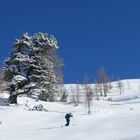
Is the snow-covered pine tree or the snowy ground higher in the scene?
the snow-covered pine tree

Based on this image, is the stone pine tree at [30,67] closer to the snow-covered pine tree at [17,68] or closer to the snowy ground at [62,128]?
the snow-covered pine tree at [17,68]

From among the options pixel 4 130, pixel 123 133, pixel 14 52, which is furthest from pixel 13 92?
pixel 123 133

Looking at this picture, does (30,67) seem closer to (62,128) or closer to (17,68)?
(17,68)

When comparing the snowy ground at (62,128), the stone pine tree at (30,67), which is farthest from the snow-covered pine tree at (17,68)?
the snowy ground at (62,128)

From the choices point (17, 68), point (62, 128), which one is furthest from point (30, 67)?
point (62, 128)

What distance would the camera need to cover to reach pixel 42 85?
53.8 metres

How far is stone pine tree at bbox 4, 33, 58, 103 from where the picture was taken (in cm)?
5253

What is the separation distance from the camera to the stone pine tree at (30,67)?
52531 mm

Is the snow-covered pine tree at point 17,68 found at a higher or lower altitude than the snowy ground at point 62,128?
higher

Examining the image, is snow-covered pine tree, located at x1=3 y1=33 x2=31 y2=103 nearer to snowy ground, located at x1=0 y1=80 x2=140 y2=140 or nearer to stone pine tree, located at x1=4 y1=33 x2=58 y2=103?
stone pine tree, located at x1=4 y1=33 x2=58 y2=103

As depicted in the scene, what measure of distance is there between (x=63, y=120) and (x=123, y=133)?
13.8 meters

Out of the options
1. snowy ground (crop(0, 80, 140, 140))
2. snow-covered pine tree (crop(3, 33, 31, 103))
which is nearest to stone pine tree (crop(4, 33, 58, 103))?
snow-covered pine tree (crop(3, 33, 31, 103))

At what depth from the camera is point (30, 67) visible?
A: 177 feet

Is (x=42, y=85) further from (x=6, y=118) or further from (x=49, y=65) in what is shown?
(x=6, y=118)
